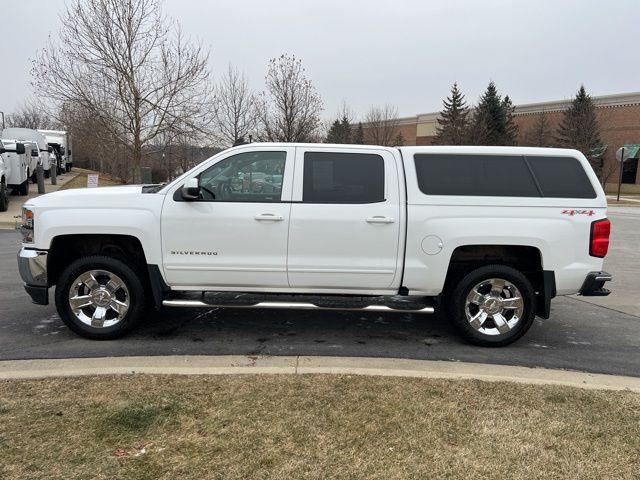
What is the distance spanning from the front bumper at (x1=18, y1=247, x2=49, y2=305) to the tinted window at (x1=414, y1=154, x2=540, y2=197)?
11.9 feet

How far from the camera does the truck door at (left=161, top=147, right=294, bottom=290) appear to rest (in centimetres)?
479

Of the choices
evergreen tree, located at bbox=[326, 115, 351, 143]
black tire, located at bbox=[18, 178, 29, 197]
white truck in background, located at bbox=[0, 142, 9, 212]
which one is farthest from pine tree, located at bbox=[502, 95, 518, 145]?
white truck in background, located at bbox=[0, 142, 9, 212]

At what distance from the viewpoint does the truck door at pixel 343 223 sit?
4770mm

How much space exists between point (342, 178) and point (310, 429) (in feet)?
8.12

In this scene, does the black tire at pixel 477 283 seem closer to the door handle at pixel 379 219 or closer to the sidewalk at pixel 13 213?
the door handle at pixel 379 219

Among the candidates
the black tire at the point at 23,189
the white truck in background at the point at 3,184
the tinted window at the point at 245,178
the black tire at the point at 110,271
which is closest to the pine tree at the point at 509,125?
the black tire at the point at 23,189

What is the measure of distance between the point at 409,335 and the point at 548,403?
1.89m

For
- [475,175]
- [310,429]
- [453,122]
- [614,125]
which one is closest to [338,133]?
[453,122]

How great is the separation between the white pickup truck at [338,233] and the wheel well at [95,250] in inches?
0.9

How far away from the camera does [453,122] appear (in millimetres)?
51594

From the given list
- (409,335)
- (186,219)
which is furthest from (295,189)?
(409,335)

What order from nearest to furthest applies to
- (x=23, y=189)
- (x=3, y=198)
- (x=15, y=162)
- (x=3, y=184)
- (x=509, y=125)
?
(x=3, y=184), (x=3, y=198), (x=15, y=162), (x=23, y=189), (x=509, y=125)

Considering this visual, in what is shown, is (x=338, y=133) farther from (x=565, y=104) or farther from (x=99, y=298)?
(x=99, y=298)

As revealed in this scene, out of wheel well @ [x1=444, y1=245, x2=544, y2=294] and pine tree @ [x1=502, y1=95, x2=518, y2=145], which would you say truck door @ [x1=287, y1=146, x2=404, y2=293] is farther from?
pine tree @ [x1=502, y1=95, x2=518, y2=145]
